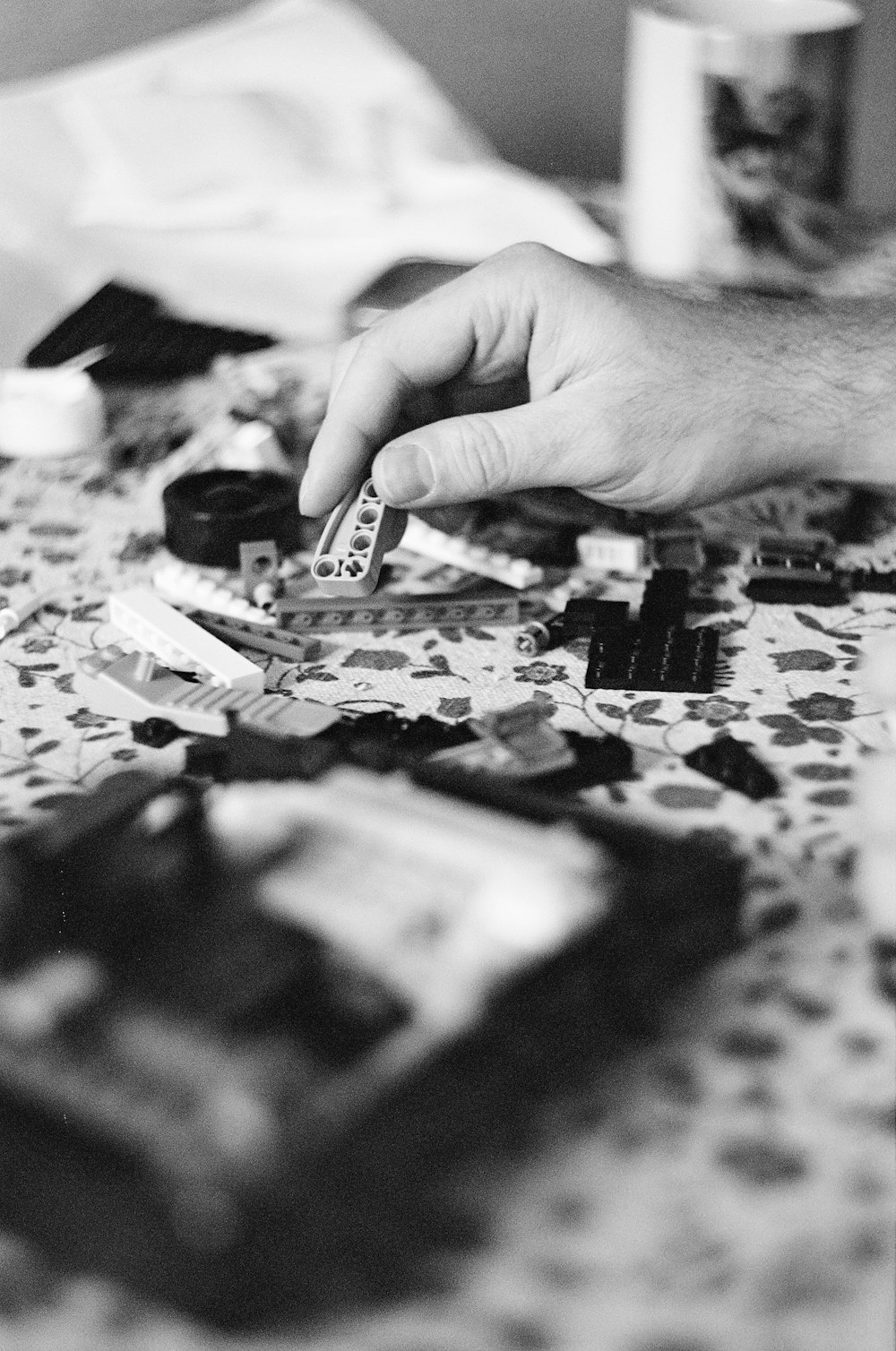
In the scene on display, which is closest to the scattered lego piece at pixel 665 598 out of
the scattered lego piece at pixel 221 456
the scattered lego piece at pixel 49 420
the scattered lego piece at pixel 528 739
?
the scattered lego piece at pixel 528 739

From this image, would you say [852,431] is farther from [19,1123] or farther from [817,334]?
[19,1123]

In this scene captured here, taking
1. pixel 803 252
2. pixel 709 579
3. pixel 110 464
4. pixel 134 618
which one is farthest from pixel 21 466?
pixel 803 252

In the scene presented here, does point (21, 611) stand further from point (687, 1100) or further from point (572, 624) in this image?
point (687, 1100)

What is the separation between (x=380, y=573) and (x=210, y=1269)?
1.45 feet

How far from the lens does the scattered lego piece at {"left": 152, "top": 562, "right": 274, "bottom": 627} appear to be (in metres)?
0.68

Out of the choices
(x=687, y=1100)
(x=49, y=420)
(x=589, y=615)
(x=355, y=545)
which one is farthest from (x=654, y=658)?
(x=49, y=420)

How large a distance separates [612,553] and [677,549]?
0.12 ft

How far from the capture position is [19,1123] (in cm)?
35

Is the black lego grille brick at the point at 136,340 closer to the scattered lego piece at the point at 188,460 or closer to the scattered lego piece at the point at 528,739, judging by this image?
the scattered lego piece at the point at 188,460

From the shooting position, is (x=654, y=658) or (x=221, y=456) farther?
(x=221, y=456)

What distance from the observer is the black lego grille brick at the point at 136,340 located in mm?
941

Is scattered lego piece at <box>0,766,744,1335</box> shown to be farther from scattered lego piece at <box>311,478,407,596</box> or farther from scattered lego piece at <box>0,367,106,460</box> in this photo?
scattered lego piece at <box>0,367,106,460</box>

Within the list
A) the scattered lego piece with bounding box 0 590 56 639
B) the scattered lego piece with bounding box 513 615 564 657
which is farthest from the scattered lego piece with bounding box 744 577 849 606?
the scattered lego piece with bounding box 0 590 56 639

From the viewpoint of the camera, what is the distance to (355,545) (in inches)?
26.1
